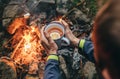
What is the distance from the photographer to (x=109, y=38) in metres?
1.23

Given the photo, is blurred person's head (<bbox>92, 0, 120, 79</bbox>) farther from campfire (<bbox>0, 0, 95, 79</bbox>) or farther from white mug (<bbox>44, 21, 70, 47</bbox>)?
campfire (<bbox>0, 0, 95, 79</bbox>)

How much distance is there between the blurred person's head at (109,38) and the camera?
1204 millimetres

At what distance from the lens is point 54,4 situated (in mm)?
3586

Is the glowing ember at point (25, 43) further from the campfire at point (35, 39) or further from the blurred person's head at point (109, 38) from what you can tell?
the blurred person's head at point (109, 38)

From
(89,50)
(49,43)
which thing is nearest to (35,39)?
(49,43)

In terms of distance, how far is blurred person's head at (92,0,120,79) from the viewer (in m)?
1.20

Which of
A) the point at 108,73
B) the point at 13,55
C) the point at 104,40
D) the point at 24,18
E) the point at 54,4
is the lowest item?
the point at 108,73

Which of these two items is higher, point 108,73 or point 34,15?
point 34,15

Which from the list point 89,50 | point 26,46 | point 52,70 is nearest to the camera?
point 52,70

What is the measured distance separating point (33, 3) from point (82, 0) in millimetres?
710

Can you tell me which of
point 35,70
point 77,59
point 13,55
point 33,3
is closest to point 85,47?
point 77,59

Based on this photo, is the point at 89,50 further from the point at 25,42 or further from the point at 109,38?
the point at 109,38

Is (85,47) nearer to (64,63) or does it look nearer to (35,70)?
(64,63)

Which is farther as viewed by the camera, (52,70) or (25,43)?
(25,43)
